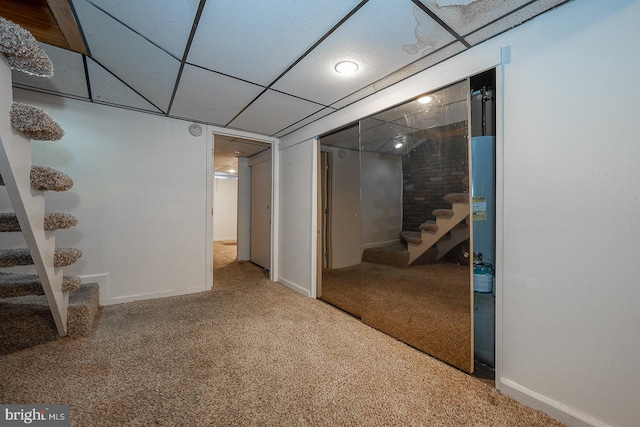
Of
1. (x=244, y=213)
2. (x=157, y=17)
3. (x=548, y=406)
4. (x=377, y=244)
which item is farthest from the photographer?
(x=244, y=213)

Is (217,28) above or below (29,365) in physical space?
above

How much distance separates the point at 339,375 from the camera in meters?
1.57

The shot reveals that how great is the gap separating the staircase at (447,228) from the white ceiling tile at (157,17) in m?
1.97

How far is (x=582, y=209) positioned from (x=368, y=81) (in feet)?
5.45

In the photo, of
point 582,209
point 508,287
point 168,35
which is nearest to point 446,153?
point 582,209

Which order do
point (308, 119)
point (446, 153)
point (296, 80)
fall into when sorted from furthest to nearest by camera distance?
1. point (308, 119)
2. point (296, 80)
3. point (446, 153)

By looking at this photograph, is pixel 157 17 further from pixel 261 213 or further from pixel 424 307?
pixel 261 213

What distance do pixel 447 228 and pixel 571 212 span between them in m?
0.64

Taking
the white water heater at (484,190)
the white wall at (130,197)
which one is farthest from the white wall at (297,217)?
the white water heater at (484,190)

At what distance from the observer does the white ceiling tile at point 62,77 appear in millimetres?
1799

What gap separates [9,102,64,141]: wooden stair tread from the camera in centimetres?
133

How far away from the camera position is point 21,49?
1.17m

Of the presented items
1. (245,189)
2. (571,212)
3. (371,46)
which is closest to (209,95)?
(371,46)

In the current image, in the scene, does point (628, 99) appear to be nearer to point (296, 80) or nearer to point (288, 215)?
point (296, 80)
